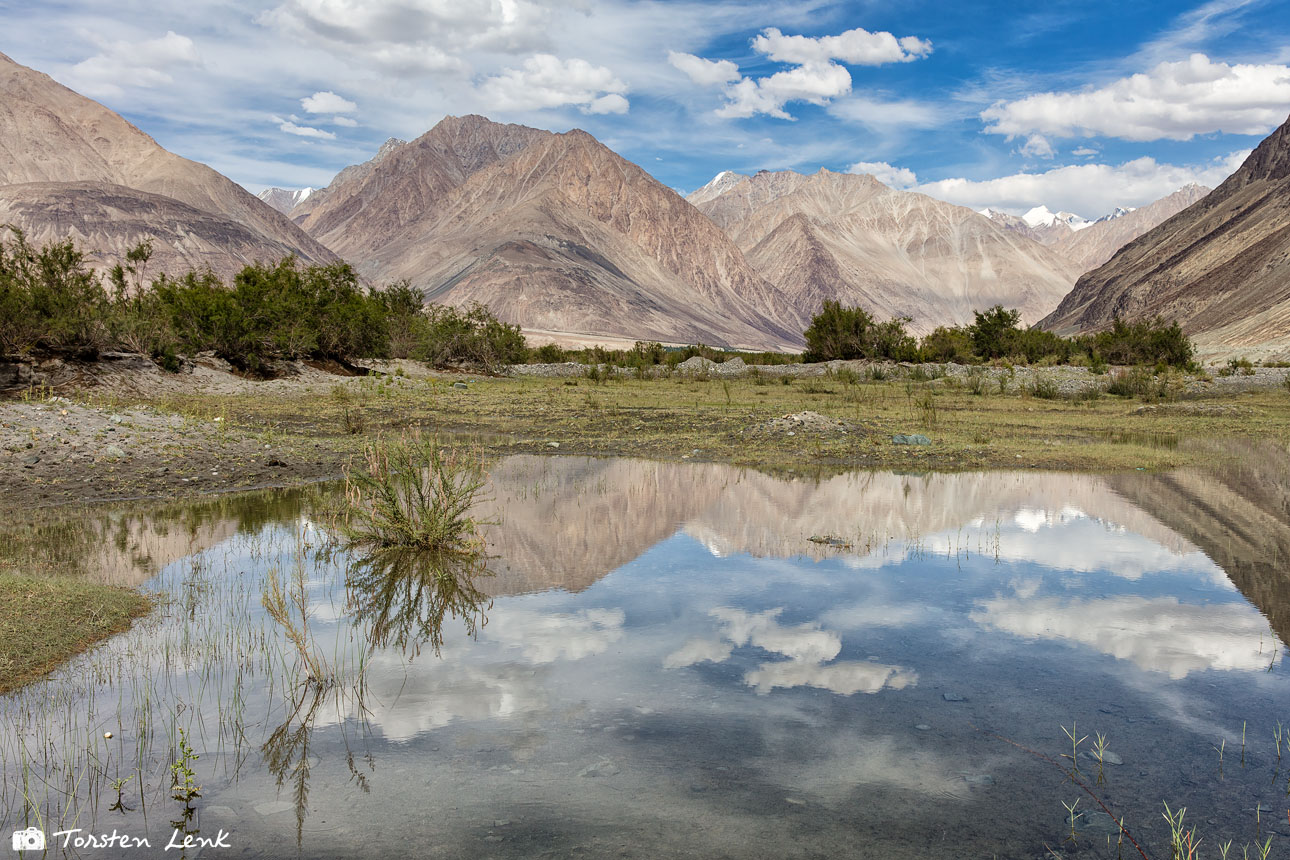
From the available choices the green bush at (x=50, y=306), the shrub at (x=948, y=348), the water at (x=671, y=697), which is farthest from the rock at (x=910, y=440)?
the shrub at (x=948, y=348)

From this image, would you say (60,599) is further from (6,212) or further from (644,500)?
(6,212)

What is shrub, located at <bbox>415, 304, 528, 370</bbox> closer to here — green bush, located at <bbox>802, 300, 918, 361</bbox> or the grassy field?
the grassy field

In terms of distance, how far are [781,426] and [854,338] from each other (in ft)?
106

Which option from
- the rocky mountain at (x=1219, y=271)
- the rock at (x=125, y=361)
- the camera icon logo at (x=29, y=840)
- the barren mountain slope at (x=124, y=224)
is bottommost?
the camera icon logo at (x=29, y=840)

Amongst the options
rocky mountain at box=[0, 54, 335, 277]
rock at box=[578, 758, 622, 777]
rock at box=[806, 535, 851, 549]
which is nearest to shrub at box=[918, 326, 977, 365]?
rock at box=[806, 535, 851, 549]

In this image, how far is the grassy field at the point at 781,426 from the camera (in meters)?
17.1

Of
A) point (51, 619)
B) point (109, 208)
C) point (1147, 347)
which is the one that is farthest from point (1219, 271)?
point (109, 208)

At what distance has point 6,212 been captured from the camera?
15800cm

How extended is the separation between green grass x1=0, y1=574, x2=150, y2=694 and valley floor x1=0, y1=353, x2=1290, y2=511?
4683mm

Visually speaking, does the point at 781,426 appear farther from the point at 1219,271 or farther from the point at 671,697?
the point at 1219,271

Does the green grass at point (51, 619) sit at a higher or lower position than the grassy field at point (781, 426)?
lower

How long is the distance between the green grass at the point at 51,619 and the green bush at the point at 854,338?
1751 inches

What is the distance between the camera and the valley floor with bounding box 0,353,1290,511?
13734mm

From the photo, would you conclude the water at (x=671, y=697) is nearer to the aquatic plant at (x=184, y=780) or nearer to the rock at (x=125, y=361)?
the aquatic plant at (x=184, y=780)
